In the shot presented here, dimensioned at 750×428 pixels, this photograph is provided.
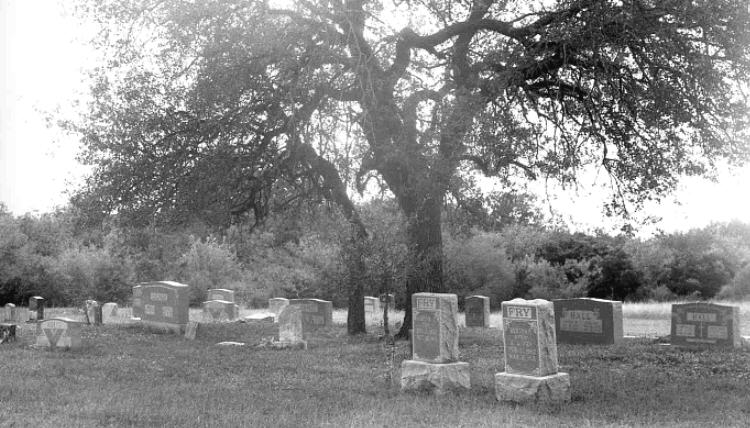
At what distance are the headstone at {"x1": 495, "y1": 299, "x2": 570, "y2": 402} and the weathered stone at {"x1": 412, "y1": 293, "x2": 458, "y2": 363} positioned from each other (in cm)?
100

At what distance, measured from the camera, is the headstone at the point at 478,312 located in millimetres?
26297

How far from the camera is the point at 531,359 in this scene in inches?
420

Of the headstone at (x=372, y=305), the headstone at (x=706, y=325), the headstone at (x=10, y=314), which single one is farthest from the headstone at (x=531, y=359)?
the headstone at (x=372, y=305)

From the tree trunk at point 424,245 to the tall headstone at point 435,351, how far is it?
6.29m

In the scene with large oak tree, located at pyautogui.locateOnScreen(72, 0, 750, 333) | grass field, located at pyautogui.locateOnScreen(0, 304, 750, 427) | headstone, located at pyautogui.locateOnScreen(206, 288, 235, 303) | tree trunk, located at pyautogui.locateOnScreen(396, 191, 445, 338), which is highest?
large oak tree, located at pyautogui.locateOnScreen(72, 0, 750, 333)

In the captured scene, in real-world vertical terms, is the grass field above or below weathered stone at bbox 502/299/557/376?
below

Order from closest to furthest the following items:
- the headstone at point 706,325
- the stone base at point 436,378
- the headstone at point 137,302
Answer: the stone base at point 436,378, the headstone at point 706,325, the headstone at point 137,302

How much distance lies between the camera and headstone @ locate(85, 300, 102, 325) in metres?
25.3

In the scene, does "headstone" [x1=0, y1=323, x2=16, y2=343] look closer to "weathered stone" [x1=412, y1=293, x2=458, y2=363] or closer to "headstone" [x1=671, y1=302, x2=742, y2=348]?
"weathered stone" [x1=412, y1=293, x2=458, y2=363]

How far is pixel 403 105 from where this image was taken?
18047mm

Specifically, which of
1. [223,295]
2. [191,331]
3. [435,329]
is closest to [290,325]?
[191,331]

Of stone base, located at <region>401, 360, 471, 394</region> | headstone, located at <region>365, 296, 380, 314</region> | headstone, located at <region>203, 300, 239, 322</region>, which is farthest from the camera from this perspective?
headstone, located at <region>365, 296, 380, 314</region>

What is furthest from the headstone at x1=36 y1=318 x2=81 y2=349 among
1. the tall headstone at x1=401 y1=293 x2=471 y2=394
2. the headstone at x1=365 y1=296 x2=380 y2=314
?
the headstone at x1=365 y1=296 x2=380 y2=314

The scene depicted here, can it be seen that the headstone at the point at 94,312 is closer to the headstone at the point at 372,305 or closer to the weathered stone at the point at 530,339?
the headstone at the point at 372,305
